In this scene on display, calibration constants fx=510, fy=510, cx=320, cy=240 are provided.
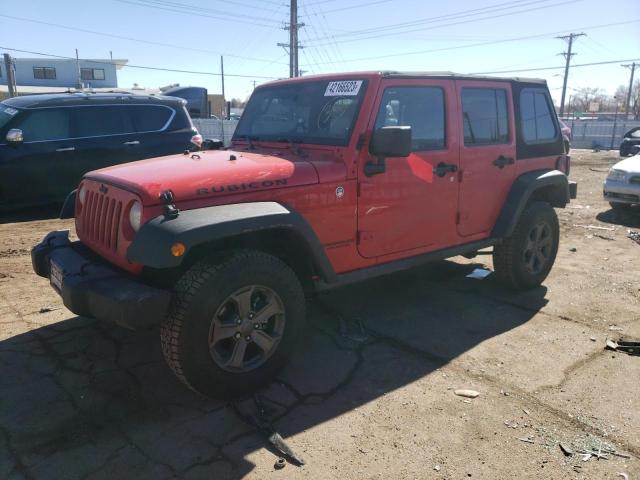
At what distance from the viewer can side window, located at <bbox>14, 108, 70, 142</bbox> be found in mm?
7273

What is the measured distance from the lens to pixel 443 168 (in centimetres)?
403

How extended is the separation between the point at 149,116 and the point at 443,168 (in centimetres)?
578

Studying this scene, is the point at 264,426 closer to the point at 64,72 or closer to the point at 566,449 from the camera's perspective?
the point at 566,449

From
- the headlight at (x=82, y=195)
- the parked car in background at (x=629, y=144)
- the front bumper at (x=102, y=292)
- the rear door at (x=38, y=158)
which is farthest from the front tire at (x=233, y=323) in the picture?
the parked car in background at (x=629, y=144)

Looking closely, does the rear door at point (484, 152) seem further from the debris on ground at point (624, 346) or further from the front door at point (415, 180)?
the debris on ground at point (624, 346)

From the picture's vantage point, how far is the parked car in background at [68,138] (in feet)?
23.6

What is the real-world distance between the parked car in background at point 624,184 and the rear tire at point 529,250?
4352 millimetres

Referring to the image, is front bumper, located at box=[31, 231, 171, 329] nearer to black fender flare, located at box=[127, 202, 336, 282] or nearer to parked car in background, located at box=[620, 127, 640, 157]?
black fender flare, located at box=[127, 202, 336, 282]

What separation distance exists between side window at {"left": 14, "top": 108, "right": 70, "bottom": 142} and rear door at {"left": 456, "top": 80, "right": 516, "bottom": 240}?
5.96 meters

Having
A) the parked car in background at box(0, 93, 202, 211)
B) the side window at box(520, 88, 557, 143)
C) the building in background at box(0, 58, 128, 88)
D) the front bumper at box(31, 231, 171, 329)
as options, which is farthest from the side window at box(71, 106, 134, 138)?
the building in background at box(0, 58, 128, 88)

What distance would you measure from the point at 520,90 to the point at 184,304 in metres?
3.73

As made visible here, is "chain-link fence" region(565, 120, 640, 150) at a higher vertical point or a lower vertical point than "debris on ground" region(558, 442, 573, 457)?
higher

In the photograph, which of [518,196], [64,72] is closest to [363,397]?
[518,196]

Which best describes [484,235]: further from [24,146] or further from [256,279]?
[24,146]
